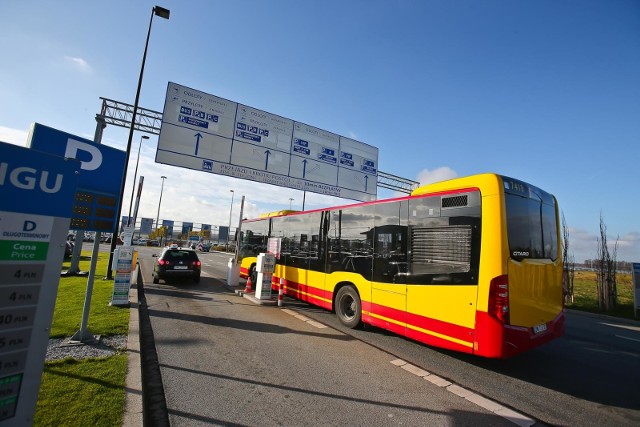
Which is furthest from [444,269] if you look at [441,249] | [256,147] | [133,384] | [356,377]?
[256,147]

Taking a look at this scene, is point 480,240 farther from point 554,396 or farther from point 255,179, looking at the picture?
point 255,179

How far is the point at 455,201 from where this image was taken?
205 inches

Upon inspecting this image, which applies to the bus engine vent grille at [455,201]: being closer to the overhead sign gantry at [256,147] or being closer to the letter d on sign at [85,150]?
the letter d on sign at [85,150]

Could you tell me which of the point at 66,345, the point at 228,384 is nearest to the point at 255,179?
the point at 66,345

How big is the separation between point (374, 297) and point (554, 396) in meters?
3.23

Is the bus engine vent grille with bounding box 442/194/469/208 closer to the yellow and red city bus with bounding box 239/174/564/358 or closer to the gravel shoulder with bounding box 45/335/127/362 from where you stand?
the yellow and red city bus with bounding box 239/174/564/358

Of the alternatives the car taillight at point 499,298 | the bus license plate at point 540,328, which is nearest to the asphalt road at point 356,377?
the bus license plate at point 540,328

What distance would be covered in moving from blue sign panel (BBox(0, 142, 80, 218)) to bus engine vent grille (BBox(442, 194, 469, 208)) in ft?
16.7

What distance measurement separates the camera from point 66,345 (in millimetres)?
4918

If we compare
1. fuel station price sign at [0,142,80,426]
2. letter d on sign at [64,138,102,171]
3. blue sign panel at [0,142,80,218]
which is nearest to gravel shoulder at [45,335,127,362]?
fuel station price sign at [0,142,80,426]

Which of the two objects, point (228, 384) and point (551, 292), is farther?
point (551, 292)

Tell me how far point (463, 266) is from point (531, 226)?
1.45 m

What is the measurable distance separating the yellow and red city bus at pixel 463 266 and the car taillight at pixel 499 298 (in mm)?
13

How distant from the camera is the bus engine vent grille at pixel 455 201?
5.07 meters
